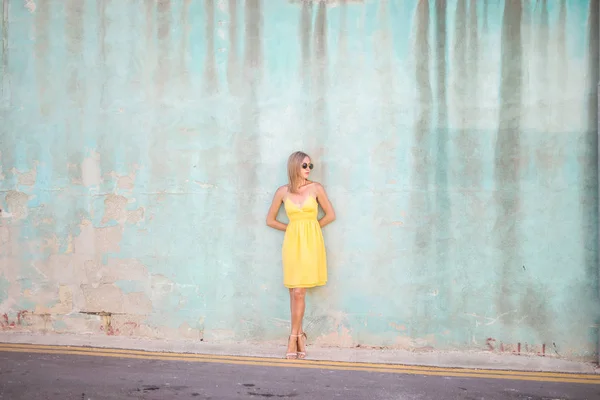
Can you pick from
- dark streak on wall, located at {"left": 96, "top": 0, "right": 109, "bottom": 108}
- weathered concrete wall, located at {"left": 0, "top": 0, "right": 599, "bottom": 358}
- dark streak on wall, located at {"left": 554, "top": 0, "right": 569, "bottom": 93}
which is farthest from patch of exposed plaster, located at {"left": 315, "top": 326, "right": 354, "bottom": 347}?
dark streak on wall, located at {"left": 96, "top": 0, "right": 109, "bottom": 108}

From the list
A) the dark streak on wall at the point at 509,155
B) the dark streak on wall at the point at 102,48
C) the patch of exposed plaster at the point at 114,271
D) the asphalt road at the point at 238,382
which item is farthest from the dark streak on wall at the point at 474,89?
the dark streak on wall at the point at 102,48

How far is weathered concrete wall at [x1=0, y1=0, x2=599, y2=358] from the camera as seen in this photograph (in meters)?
6.38

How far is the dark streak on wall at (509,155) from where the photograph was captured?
6414 mm

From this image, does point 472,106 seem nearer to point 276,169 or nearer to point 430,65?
point 430,65

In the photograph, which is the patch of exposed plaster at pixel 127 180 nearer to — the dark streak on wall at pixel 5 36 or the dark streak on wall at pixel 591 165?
the dark streak on wall at pixel 5 36

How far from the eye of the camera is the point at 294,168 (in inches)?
257

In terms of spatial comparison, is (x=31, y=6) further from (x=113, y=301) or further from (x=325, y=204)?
(x=325, y=204)

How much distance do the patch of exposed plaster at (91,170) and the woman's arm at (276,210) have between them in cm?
191

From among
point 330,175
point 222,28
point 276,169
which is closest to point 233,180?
point 276,169

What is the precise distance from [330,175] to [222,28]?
188 cm

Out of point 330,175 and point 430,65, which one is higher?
point 430,65

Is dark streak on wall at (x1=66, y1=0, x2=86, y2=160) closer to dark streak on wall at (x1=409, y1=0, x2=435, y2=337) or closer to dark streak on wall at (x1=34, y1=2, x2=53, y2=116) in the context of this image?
dark streak on wall at (x1=34, y1=2, x2=53, y2=116)

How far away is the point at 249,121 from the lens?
6.92 m

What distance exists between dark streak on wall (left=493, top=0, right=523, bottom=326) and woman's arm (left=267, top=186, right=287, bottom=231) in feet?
6.72
